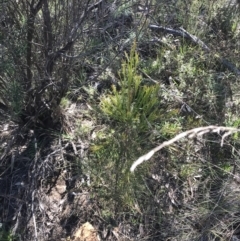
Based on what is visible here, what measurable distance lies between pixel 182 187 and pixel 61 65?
1073 mm

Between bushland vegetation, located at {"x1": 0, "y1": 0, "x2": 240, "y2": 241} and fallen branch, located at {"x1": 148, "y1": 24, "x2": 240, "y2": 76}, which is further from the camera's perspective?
fallen branch, located at {"x1": 148, "y1": 24, "x2": 240, "y2": 76}

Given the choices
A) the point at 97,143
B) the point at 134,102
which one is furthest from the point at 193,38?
the point at 97,143

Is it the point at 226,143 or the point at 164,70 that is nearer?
the point at 226,143

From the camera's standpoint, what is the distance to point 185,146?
8.96 ft

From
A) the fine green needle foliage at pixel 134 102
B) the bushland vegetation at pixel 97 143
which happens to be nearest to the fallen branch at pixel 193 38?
the bushland vegetation at pixel 97 143

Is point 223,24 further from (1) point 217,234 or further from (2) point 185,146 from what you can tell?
(1) point 217,234

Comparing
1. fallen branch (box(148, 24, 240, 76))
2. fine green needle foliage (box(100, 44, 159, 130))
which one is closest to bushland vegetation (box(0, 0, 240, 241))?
fine green needle foliage (box(100, 44, 159, 130))

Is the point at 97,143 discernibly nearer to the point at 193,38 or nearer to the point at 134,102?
the point at 134,102

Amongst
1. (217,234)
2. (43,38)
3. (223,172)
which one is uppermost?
(43,38)

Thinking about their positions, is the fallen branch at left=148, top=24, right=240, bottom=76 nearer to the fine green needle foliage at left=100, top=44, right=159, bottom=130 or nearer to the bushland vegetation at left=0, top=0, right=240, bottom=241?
the bushland vegetation at left=0, top=0, right=240, bottom=241

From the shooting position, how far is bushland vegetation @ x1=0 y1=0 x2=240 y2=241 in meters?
2.29

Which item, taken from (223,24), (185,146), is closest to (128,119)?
(185,146)

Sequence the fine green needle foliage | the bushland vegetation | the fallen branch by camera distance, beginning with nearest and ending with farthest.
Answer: the bushland vegetation, the fine green needle foliage, the fallen branch

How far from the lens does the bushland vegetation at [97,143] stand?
7.53ft
